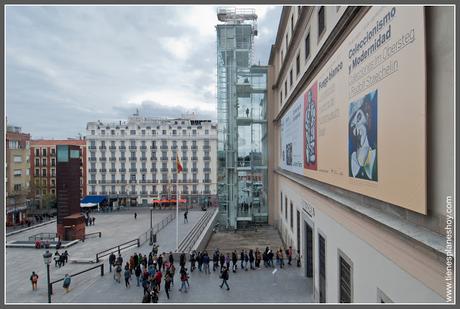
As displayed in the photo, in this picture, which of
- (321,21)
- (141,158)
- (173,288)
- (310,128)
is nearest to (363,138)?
(310,128)

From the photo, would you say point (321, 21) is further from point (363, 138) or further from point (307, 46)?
point (363, 138)

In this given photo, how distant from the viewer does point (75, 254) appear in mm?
23672

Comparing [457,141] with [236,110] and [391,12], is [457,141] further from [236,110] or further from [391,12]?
[236,110]

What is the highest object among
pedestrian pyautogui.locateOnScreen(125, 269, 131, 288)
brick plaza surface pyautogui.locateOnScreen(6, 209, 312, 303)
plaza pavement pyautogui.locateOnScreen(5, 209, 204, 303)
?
pedestrian pyautogui.locateOnScreen(125, 269, 131, 288)

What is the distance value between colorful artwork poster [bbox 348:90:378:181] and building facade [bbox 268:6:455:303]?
0.03m

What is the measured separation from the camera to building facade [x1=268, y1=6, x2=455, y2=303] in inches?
194

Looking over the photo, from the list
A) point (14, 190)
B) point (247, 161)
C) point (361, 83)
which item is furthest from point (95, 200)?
point (361, 83)

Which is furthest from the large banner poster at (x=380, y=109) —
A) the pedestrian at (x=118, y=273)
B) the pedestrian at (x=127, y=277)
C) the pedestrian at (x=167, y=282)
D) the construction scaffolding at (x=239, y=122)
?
the construction scaffolding at (x=239, y=122)

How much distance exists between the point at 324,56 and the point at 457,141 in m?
7.99

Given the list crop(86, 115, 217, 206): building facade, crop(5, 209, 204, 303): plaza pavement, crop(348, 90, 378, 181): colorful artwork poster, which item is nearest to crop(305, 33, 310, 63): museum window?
crop(348, 90, 378, 181): colorful artwork poster

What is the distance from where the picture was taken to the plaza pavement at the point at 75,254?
1600 cm

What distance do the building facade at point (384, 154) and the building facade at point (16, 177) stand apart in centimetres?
4548

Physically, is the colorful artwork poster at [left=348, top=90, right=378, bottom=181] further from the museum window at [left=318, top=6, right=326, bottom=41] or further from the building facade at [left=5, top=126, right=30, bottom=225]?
the building facade at [left=5, top=126, right=30, bottom=225]

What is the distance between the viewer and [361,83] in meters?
7.73
